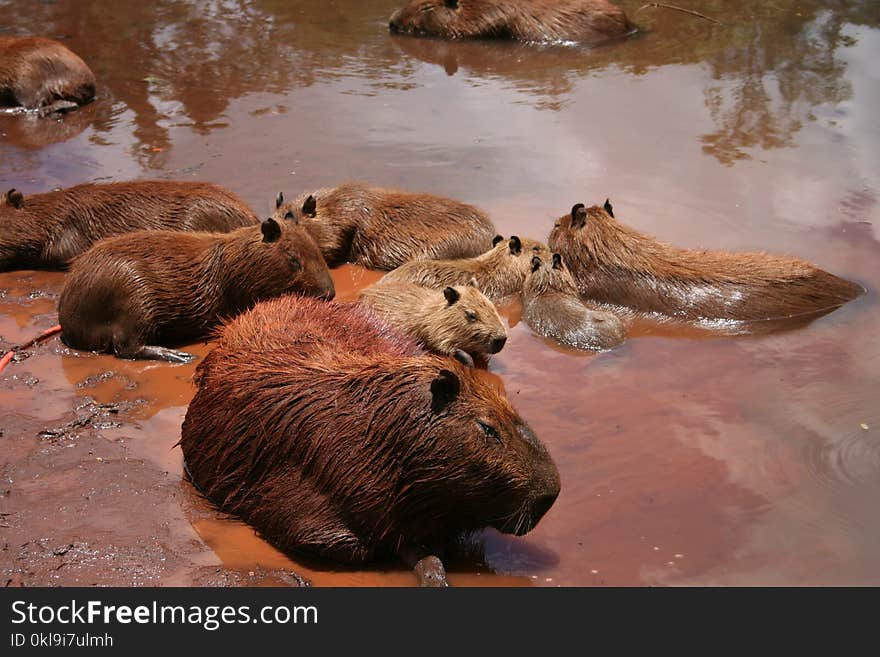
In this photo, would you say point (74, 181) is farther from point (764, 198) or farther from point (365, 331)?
point (764, 198)

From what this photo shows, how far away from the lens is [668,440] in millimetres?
5469

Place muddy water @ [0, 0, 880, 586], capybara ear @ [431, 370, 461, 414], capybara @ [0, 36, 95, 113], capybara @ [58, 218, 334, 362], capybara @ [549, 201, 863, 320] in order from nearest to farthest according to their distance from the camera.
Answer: capybara ear @ [431, 370, 461, 414]
muddy water @ [0, 0, 880, 586]
capybara @ [58, 218, 334, 362]
capybara @ [549, 201, 863, 320]
capybara @ [0, 36, 95, 113]

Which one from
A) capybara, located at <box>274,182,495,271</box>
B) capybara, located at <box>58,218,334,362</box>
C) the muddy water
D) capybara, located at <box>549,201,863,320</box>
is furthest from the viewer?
capybara, located at <box>274,182,495,271</box>

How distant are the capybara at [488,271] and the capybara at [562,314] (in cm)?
11

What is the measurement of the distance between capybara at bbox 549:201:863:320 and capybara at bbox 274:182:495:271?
27.2 inches

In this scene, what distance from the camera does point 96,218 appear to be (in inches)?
305

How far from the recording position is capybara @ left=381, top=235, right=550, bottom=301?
284 inches

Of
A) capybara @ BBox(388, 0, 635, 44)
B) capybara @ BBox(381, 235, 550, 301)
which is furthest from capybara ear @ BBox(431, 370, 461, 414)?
capybara @ BBox(388, 0, 635, 44)

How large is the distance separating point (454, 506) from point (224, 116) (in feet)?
24.5

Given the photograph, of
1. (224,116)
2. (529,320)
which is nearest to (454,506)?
(529,320)

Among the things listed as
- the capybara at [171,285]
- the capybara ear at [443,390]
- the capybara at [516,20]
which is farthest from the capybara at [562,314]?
the capybara at [516,20]

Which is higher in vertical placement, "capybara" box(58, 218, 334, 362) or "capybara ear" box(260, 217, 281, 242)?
"capybara ear" box(260, 217, 281, 242)

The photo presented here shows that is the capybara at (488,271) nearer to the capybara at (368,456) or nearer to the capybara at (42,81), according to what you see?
the capybara at (368,456)

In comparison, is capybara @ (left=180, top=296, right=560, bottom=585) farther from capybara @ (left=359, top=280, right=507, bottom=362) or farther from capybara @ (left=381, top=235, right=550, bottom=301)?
capybara @ (left=381, top=235, right=550, bottom=301)
